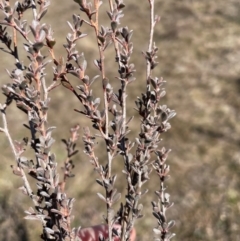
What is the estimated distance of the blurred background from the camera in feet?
12.8

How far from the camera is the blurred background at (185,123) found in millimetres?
3904

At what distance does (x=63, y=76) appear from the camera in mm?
1409

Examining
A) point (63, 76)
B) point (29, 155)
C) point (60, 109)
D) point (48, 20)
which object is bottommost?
point (63, 76)

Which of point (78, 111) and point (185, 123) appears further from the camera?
point (185, 123)

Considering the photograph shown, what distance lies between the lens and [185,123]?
4898 millimetres

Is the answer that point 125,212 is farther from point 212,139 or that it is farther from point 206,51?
point 206,51

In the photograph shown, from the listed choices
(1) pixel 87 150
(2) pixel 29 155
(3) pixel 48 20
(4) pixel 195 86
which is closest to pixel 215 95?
(4) pixel 195 86

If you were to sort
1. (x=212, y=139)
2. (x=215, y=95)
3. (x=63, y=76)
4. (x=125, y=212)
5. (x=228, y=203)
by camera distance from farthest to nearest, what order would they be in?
(x=215, y=95) < (x=212, y=139) < (x=228, y=203) < (x=125, y=212) < (x=63, y=76)

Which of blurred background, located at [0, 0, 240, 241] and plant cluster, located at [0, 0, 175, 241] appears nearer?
plant cluster, located at [0, 0, 175, 241]

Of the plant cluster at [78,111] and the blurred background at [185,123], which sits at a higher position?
the blurred background at [185,123]

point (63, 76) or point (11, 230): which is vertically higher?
point (11, 230)

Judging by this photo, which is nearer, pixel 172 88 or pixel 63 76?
pixel 63 76

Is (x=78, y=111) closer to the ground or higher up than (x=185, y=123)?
closer to the ground

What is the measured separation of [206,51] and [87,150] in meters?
4.85
